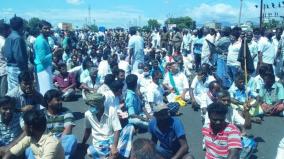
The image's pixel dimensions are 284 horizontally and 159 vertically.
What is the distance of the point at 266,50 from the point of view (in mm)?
11305

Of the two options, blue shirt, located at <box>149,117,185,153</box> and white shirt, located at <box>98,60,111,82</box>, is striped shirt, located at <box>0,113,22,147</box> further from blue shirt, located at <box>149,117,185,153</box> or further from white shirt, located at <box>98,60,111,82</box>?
white shirt, located at <box>98,60,111,82</box>

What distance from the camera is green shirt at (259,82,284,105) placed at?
8.66 m

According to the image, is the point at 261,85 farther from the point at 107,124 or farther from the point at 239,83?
the point at 107,124

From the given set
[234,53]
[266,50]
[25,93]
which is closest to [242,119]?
[25,93]

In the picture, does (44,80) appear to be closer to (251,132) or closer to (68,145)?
(68,145)

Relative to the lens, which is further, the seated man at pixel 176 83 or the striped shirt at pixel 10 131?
the seated man at pixel 176 83

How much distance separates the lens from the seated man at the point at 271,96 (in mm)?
8555

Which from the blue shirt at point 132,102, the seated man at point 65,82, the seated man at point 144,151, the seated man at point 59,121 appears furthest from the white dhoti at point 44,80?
the seated man at point 144,151

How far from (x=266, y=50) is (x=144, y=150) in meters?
9.35

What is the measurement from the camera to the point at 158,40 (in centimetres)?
2139

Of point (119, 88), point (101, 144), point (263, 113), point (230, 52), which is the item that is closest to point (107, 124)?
point (101, 144)

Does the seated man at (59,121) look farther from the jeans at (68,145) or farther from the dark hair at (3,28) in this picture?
the dark hair at (3,28)

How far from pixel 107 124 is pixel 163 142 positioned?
1046 millimetres

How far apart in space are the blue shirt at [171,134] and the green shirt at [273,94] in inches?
179
